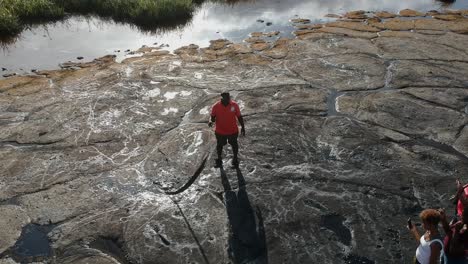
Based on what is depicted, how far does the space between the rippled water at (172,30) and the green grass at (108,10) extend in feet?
1.53

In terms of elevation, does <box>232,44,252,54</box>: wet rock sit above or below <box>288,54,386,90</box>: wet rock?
below

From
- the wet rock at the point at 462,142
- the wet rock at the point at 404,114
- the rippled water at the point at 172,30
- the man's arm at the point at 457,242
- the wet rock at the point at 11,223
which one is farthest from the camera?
the rippled water at the point at 172,30

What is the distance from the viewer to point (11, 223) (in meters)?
6.65

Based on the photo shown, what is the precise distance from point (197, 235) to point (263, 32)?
1055 centimetres

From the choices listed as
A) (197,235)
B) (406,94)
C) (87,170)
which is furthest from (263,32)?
(197,235)

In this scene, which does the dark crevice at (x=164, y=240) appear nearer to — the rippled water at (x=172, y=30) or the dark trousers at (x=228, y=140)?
the dark trousers at (x=228, y=140)

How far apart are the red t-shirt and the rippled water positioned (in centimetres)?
768

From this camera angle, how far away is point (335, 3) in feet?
61.8

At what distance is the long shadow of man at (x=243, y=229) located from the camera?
5.82 m

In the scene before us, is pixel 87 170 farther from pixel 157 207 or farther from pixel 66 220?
pixel 157 207

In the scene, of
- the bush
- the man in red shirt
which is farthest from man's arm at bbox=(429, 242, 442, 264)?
the bush

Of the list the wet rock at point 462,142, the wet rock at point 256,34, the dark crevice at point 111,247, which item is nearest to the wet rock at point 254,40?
the wet rock at point 256,34

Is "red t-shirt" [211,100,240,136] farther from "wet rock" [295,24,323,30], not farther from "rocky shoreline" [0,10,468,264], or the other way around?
"wet rock" [295,24,323,30]

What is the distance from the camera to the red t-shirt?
6.97 m
